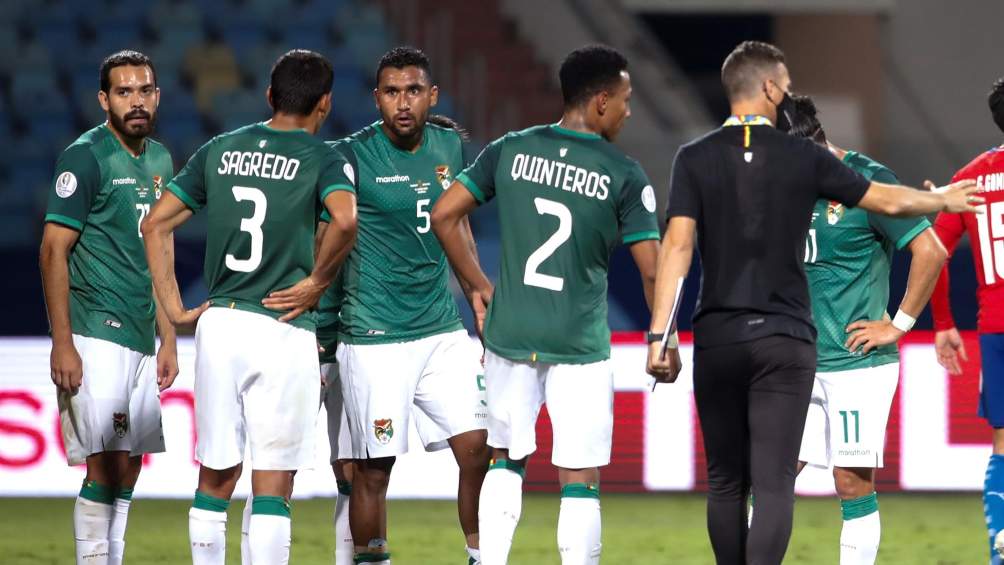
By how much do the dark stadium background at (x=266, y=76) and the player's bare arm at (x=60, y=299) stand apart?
5.54 m

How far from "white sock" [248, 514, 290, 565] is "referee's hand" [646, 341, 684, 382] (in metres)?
1.46

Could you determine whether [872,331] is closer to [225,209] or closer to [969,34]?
[225,209]

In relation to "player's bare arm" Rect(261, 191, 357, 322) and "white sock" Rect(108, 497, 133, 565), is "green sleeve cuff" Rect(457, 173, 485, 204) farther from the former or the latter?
"white sock" Rect(108, 497, 133, 565)

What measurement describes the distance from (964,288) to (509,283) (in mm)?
6934

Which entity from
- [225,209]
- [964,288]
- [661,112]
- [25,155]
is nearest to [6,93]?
[25,155]

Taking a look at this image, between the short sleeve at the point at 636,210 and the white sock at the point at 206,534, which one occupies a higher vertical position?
the short sleeve at the point at 636,210

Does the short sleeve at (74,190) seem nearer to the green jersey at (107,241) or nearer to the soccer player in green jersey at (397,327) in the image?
the green jersey at (107,241)

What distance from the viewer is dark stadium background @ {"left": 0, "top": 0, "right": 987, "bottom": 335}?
536 inches

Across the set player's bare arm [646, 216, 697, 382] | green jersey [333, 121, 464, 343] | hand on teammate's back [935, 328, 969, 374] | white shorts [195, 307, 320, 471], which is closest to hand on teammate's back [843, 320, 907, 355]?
hand on teammate's back [935, 328, 969, 374]

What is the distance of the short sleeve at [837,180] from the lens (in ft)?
16.7

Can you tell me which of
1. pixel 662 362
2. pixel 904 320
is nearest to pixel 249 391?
pixel 662 362

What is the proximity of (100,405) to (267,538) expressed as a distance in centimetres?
101

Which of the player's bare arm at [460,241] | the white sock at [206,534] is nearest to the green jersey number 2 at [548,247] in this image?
the player's bare arm at [460,241]

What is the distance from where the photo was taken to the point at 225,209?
5570 mm
